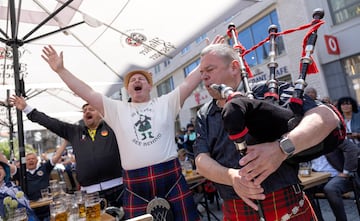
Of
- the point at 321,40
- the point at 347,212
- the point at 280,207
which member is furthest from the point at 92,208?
the point at 321,40

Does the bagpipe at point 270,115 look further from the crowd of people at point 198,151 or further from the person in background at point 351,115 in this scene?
the person in background at point 351,115

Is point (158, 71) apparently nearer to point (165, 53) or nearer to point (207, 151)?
point (165, 53)

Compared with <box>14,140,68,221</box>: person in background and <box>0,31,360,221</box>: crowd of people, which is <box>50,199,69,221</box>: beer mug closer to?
<box>0,31,360,221</box>: crowd of people

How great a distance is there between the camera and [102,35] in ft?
10.2

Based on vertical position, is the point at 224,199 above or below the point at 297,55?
below

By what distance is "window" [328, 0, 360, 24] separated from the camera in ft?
27.5

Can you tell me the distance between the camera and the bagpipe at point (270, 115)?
0.79 metres

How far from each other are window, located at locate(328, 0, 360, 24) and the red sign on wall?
1.92 ft

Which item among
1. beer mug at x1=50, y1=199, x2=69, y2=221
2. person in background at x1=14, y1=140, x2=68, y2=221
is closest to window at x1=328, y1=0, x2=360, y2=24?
person in background at x1=14, y1=140, x2=68, y2=221

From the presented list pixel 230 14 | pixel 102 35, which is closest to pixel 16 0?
pixel 102 35

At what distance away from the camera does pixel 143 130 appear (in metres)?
1.97

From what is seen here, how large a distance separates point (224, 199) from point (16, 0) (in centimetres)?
288

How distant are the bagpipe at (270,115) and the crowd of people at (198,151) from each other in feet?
0.05

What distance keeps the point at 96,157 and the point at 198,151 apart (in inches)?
55.8
